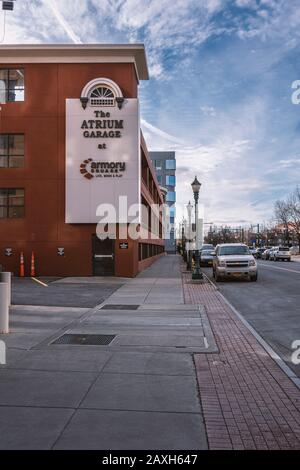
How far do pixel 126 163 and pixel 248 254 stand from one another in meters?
7.56

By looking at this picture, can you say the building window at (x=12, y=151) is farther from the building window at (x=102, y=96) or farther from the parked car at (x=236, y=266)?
the parked car at (x=236, y=266)

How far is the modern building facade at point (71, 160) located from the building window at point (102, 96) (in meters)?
0.05

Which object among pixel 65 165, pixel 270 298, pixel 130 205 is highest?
pixel 65 165

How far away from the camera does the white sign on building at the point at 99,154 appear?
2347cm

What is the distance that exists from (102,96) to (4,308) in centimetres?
1704

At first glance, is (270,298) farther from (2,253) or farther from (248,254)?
(2,253)

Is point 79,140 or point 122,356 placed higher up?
point 79,140

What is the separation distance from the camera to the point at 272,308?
1323 centimetres

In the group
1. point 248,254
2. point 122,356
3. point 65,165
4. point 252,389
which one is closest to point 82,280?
point 65,165

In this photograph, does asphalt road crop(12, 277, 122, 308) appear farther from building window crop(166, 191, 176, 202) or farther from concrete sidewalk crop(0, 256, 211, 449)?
building window crop(166, 191, 176, 202)

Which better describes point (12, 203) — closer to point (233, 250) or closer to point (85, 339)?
point (233, 250)

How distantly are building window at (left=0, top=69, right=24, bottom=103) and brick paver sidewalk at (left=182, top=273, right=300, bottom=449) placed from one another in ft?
64.7

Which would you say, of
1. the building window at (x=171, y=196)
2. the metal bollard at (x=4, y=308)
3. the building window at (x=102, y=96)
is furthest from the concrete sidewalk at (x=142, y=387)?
the building window at (x=171, y=196)
